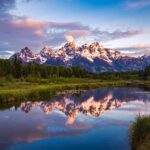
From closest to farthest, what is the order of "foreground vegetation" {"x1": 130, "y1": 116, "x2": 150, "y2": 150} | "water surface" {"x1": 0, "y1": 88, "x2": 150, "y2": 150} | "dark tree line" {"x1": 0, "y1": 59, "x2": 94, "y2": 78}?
"foreground vegetation" {"x1": 130, "y1": 116, "x2": 150, "y2": 150} → "water surface" {"x1": 0, "y1": 88, "x2": 150, "y2": 150} → "dark tree line" {"x1": 0, "y1": 59, "x2": 94, "y2": 78}

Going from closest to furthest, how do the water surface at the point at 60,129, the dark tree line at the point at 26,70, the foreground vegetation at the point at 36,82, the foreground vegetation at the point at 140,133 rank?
the foreground vegetation at the point at 140,133, the water surface at the point at 60,129, the foreground vegetation at the point at 36,82, the dark tree line at the point at 26,70

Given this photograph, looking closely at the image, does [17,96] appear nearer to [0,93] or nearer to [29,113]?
[0,93]

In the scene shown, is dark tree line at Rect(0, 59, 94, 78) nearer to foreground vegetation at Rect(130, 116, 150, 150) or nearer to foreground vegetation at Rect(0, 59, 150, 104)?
foreground vegetation at Rect(0, 59, 150, 104)

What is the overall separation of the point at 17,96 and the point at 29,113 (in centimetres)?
1403

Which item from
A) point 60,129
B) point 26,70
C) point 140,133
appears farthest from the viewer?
point 26,70

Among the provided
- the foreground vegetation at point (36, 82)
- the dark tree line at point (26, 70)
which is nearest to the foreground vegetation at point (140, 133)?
the foreground vegetation at point (36, 82)

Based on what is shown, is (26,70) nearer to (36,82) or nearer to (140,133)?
(36,82)

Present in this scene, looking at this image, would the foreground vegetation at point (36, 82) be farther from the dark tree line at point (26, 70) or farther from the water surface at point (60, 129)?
the water surface at point (60, 129)

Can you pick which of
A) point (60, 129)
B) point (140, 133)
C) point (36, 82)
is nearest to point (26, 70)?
point (36, 82)

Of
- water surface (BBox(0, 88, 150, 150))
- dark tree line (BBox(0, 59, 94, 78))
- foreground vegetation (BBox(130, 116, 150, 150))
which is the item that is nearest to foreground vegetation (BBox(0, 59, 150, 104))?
dark tree line (BBox(0, 59, 94, 78))

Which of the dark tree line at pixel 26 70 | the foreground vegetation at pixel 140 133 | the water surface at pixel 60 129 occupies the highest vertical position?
the dark tree line at pixel 26 70

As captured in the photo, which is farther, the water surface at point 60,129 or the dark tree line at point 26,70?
the dark tree line at point 26,70

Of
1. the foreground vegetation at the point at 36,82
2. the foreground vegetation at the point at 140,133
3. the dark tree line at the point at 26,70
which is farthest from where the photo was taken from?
the dark tree line at the point at 26,70

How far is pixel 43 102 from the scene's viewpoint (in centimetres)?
6469
